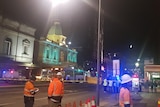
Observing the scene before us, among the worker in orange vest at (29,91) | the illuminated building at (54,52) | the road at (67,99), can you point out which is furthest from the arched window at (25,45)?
the worker in orange vest at (29,91)

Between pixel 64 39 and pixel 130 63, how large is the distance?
1774 inches

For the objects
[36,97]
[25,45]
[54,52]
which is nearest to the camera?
[36,97]

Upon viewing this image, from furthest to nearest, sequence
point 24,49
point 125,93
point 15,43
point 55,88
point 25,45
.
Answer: point 25,45
point 24,49
point 15,43
point 55,88
point 125,93

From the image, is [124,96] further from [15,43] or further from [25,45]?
[25,45]

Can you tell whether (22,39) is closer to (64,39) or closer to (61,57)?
(61,57)

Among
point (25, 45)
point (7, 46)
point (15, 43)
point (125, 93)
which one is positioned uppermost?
point (25, 45)

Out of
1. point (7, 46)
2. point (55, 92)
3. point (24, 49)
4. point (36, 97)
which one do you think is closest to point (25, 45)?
point (24, 49)

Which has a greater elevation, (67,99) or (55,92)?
(55,92)

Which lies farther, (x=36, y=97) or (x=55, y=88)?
(x=36, y=97)

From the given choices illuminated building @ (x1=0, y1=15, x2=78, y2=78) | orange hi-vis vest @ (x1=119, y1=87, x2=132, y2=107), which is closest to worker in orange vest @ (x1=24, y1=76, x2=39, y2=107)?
orange hi-vis vest @ (x1=119, y1=87, x2=132, y2=107)

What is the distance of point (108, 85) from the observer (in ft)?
109

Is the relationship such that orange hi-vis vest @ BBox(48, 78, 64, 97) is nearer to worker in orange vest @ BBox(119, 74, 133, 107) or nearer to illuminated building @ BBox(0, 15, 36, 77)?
worker in orange vest @ BBox(119, 74, 133, 107)

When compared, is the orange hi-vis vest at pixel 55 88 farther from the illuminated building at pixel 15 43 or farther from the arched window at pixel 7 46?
the arched window at pixel 7 46

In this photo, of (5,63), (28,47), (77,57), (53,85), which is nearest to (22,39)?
(28,47)
